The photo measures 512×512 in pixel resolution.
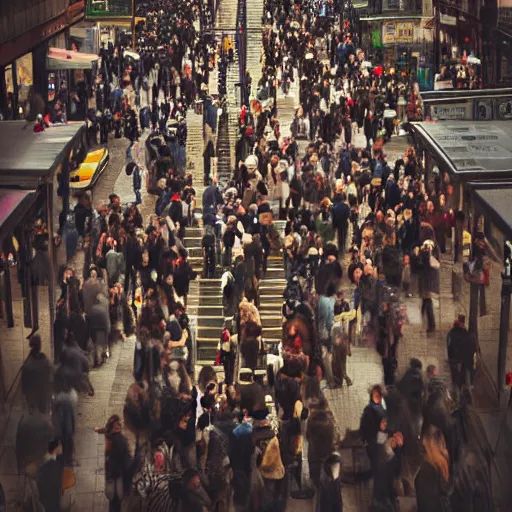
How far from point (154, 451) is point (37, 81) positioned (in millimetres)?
35875

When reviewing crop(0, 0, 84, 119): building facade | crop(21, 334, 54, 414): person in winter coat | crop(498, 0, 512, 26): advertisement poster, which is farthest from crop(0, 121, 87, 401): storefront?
crop(498, 0, 512, 26): advertisement poster

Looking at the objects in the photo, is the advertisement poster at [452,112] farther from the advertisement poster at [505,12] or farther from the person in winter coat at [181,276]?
the advertisement poster at [505,12]

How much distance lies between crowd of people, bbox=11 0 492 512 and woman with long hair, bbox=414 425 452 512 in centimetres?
2

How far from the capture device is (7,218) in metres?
21.9

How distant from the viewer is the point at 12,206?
22.7 meters

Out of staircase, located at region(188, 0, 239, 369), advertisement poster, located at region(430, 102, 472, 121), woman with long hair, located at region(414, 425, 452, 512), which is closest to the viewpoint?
woman with long hair, located at region(414, 425, 452, 512)

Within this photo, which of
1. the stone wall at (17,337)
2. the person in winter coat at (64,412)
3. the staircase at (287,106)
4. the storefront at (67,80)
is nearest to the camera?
the person in winter coat at (64,412)

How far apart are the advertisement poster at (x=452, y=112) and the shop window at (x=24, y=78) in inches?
734

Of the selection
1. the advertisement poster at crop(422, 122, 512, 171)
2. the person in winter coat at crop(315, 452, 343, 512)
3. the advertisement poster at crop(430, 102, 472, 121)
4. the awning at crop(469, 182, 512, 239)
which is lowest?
the person in winter coat at crop(315, 452, 343, 512)

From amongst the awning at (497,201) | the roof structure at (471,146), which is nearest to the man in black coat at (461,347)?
the awning at (497,201)

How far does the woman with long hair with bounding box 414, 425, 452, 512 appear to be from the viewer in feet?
56.6

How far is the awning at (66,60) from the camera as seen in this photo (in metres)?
52.0

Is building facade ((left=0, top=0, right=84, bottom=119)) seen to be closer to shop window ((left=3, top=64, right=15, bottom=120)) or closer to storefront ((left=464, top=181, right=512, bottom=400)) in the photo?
shop window ((left=3, top=64, right=15, bottom=120))

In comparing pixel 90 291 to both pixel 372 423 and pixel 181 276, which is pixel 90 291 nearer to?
pixel 181 276
